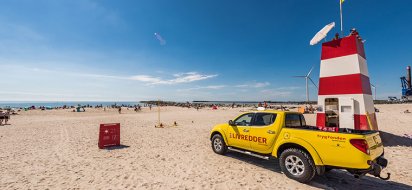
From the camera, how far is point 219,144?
9586mm

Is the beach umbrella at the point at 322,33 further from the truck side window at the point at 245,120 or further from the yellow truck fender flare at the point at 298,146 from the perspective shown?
the yellow truck fender flare at the point at 298,146

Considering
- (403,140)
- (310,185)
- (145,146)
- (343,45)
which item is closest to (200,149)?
(145,146)

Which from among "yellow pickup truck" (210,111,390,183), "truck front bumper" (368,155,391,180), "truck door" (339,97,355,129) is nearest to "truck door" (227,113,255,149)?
"yellow pickup truck" (210,111,390,183)

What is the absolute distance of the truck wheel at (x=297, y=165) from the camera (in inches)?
234

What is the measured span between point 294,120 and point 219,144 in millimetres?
3597

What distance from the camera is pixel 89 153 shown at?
10.1 meters

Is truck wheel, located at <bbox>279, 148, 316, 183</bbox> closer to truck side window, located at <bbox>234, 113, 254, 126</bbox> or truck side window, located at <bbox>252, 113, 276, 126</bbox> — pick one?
truck side window, located at <bbox>252, 113, 276, 126</bbox>

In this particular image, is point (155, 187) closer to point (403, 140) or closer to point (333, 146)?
point (333, 146)

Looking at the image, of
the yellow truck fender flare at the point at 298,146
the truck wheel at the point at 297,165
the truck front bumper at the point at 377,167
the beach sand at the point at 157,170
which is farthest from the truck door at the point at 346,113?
the truck wheel at the point at 297,165

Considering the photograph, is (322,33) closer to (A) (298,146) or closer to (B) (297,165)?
(A) (298,146)

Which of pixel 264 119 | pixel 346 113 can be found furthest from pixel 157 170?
pixel 346 113

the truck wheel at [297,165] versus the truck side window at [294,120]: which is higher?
the truck side window at [294,120]

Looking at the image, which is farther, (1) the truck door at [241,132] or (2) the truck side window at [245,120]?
(2) the truck side window at [245,120]

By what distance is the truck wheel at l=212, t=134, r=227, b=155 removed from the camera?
9273 millimetres
